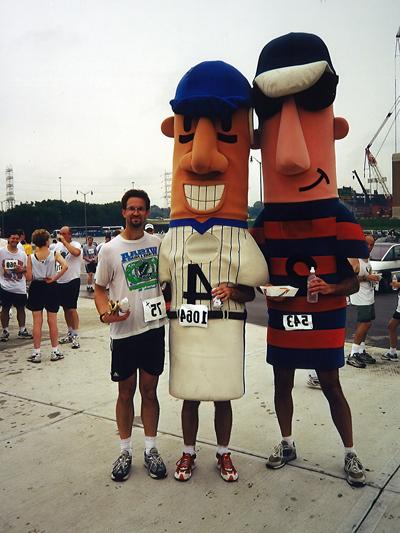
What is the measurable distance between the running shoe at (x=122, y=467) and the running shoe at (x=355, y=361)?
320 centimetres

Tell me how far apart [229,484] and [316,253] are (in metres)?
1.53

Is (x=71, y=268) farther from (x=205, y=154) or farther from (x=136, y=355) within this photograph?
(x=205, y=154)

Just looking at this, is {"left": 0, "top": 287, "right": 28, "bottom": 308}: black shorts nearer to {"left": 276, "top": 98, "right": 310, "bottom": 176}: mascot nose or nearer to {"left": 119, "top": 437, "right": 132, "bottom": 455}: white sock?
{"left": 119, "top": 437, "right": 132, "bottom": 455}: white sock

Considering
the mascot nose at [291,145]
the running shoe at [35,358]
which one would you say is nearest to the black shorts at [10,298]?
the running shoe at [35,358]

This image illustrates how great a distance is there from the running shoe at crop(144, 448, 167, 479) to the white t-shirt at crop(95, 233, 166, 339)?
31.6 inches

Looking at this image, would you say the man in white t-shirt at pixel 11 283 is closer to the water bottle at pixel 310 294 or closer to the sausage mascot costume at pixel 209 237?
the sausage mascot costume at pixel 209 237

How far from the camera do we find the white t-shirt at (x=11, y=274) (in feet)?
23.9

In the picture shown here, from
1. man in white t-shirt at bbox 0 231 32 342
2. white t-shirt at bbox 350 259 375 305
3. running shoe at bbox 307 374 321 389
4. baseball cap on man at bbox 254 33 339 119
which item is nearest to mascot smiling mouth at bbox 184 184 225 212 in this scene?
baseball cap on man at bbox 254 33 339 119

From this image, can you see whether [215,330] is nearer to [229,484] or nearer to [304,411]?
[229,484]

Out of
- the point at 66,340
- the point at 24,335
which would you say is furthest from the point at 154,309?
the point at 24,335

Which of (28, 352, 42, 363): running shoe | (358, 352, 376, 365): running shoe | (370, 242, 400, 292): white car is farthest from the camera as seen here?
(370, 242, 400, 292): white car

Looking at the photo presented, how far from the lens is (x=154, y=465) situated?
3174mm

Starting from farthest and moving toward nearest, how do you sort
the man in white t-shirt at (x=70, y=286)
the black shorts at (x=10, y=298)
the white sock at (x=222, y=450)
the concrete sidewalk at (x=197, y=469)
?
1. the black shorts at (x=10, y=298)
2. the man in white t-shirt at (x=70, y=286)
3. the white sock at (x=222, y=450)
4. the concrete sidewalk at (x=197, y=469)

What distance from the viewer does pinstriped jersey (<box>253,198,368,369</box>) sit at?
10.2ft
